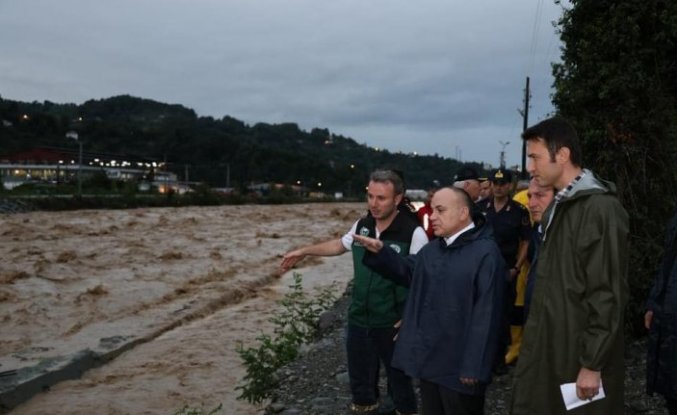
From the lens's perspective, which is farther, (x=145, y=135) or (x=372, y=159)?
(x=372, y=159)

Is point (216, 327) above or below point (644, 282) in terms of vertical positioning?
below

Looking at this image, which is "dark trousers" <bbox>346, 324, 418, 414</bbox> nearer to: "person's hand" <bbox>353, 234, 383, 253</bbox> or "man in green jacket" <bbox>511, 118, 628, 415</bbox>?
"person's hand" <bbox>353, 234, 383, 253</bbox>

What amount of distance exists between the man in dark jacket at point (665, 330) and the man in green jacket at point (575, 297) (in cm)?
83

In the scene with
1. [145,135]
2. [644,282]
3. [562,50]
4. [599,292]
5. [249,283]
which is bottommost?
[249,283]

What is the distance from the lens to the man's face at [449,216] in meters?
3.38

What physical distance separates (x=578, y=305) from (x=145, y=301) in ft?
45.6

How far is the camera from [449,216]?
338cm

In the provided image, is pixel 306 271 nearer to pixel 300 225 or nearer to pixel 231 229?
pixel 231 229

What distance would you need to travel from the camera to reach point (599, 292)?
2.51m

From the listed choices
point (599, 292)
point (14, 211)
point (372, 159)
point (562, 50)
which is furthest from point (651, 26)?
point (372, 159)

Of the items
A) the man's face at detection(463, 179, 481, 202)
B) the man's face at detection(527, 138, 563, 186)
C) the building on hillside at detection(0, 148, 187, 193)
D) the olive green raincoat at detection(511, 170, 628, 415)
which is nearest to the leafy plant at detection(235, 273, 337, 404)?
the man's face at detection(463, 179, 481, 202)

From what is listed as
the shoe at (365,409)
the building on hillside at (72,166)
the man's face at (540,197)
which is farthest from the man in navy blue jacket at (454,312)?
the building on hillside at (72,166)

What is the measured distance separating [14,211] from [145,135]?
8845cm

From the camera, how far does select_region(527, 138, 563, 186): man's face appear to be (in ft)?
9.14
